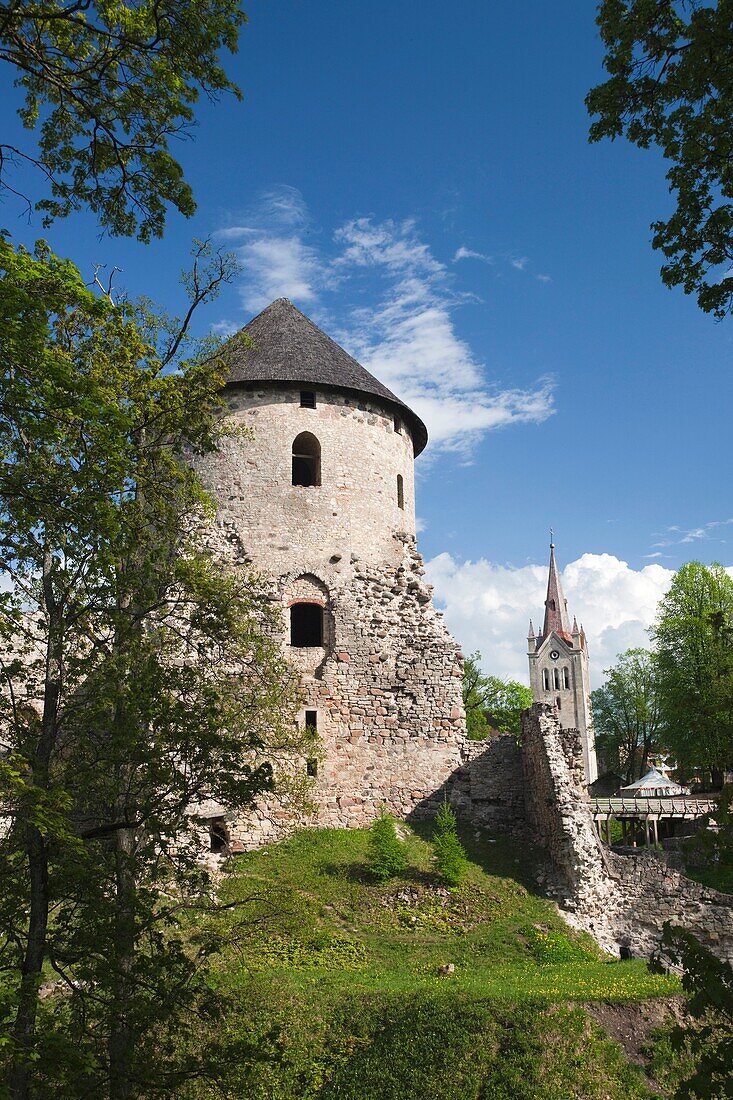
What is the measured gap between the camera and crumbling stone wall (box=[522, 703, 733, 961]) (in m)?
16.5

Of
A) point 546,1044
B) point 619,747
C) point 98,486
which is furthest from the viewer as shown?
point 619,747

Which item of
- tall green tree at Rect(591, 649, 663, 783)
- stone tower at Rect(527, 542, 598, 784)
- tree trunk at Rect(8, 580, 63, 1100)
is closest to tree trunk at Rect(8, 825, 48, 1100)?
tree trunk at Rect(8, 580, 63, 1100)

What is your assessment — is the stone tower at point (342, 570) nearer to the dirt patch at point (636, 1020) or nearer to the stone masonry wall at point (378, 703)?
the stone masonry wall at point (378, 703)

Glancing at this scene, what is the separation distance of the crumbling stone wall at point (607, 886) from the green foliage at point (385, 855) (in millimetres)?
3223

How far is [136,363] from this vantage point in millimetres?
10164

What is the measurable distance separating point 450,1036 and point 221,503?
13207mm

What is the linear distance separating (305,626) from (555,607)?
50376 mm

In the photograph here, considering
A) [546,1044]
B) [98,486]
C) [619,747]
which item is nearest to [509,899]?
[546,1044]

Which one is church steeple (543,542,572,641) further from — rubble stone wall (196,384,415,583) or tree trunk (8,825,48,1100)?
tree trunk (8,825,48,1100)

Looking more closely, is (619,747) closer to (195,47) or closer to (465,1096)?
(465,1096)

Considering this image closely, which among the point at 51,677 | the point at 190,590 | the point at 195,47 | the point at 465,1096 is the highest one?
the point at 195,47

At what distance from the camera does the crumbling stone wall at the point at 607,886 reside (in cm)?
1645

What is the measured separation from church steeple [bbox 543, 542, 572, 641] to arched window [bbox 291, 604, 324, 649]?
48690 mm

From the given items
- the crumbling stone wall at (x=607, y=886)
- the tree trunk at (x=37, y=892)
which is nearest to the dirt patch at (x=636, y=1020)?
the crumbling stone wall at (x=607, y=886)
